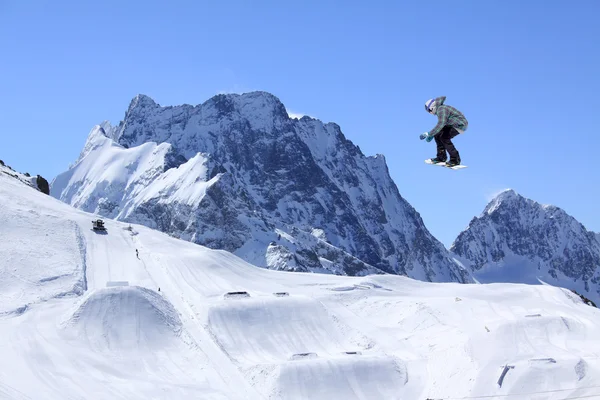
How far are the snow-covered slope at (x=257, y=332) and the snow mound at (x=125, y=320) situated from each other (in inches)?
8.0

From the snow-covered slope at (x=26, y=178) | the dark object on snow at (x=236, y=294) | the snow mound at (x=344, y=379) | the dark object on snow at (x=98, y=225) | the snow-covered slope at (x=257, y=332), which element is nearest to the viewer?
the snow-covered slope at (x=257, y=332)

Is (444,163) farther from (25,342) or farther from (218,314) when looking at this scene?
(218,314)

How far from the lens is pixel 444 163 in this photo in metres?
37.1

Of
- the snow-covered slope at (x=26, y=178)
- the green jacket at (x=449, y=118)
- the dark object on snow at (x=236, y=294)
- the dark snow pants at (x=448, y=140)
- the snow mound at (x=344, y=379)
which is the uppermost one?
the snow-covered slope at (x=26, y=178)

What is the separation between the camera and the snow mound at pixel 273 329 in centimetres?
8581

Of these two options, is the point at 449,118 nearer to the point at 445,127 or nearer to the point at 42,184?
the point at 445,127

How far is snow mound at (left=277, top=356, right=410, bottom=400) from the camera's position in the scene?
76.8 metres

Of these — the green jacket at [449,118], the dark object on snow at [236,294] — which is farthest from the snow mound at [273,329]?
the green jacket at [449,118]

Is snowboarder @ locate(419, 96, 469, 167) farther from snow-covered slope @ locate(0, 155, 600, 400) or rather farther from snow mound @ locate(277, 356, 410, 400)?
snow mound @ locate(277, 356, 410, 400)

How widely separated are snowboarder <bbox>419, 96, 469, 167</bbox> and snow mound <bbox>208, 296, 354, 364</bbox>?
4970cm

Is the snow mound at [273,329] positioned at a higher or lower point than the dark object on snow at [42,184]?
lower

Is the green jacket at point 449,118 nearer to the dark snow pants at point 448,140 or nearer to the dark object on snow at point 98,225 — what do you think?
the dark snow pants at point 448,140

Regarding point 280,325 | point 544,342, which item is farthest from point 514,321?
point 280,325

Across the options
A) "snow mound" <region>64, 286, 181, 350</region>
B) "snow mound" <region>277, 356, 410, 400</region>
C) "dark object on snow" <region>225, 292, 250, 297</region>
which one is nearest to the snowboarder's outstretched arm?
"snow mound" <region>277, 356, 410, 400</region>
